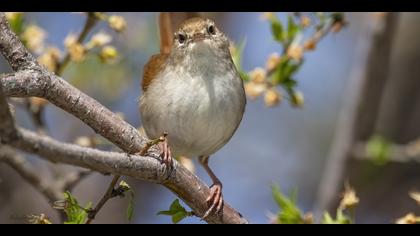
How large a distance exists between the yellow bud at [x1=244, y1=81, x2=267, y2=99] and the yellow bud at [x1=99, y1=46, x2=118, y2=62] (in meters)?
0.72

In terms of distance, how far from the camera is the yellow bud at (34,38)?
3.64 m

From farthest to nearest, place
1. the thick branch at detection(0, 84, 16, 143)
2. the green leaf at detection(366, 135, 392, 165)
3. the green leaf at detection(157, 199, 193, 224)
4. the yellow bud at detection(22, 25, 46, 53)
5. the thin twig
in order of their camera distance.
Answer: the green leaf at detection(366, 135, 392, 165), the yellow bud at detection(22, 25, 46, 53), the green leaf at detection(157, 199, 193, 224), the thin twig, the thick branch at detection(0, 84, 16, 143)

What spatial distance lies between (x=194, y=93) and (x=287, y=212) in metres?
0.74

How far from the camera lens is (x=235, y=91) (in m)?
3.64

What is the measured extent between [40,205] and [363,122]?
7.82 feet

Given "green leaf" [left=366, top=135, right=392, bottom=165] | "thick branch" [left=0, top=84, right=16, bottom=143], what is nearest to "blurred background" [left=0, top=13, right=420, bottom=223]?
"green leaf" [left=366, top=135, right=392, bottom=165]

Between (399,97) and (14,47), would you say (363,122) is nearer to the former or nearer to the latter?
(399,97)

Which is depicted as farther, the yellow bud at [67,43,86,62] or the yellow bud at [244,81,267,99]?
the yellow bud at [244,81,267,99]

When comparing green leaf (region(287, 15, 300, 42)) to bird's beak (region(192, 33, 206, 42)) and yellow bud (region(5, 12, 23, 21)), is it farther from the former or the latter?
yellow bud (region(5, 12, 23, 21))

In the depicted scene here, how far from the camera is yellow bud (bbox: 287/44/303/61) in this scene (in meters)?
3.67

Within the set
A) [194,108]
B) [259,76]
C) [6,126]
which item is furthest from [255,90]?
[6,126]

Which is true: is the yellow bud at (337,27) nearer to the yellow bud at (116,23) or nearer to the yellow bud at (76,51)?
the yellow bud at (116,23)

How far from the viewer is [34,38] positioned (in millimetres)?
3654

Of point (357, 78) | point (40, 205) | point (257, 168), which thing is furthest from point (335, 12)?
point (257, 168)
